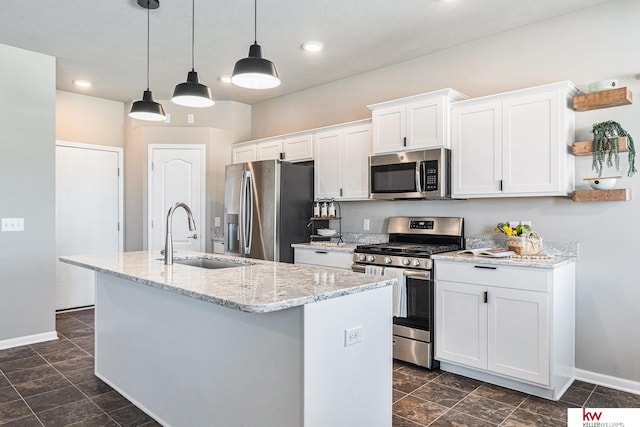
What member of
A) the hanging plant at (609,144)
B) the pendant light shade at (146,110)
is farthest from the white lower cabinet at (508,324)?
the pendant light shade at (146,110)

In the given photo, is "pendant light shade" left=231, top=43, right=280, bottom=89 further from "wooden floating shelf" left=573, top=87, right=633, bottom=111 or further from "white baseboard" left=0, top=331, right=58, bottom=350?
"white baseboard" left=0, top=331, right=58, bottom=350

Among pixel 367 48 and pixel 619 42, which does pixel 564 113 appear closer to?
pixel 619 42

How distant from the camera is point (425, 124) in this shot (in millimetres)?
3502

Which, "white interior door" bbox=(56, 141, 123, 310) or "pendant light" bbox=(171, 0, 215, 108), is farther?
"white interior door" bbox=(56, 141, 123, 310)

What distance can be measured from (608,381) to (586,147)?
1.64 metres

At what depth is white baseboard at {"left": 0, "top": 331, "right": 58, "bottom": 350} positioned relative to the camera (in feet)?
12.5

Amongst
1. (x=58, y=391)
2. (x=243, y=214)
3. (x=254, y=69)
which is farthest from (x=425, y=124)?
(x=58, y=391)

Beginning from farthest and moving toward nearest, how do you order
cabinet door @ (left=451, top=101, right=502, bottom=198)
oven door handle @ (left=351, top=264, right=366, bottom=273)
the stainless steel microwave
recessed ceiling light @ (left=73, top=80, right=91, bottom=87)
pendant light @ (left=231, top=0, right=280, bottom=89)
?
recessed ceiling light @ (left=73, top=80, right=91, bottom=87) < oven door handle @ (left=351, top=264, right=366, bottom=273) < the stainless steel microwave < cabinet door @ (left=451, top=101, right=502, bottom=198) < pendant light @ (left=231, top=0, right=280, bottom=89)

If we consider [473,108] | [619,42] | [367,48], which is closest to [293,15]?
[367,48]

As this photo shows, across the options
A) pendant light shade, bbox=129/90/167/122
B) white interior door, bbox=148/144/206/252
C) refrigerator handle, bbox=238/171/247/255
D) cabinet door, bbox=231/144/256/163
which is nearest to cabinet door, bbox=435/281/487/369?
refrigerator handle, bbox=238/171/247/255

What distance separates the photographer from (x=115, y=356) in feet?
9.47

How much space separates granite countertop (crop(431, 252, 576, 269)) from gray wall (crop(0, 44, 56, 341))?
3.59 metres

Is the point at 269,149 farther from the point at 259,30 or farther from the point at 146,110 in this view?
the point at 146,110

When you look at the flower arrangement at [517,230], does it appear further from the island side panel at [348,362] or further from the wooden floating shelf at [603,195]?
the island side panel at [348,362]
